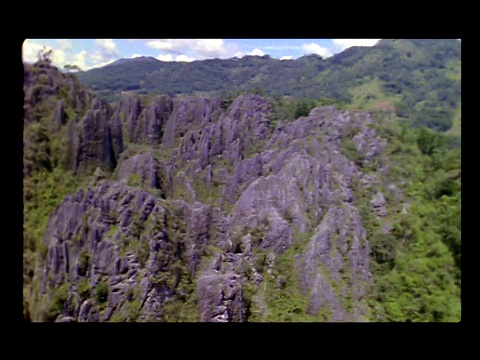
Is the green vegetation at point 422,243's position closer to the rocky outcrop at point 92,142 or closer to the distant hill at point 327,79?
the distant hill at point 327,79

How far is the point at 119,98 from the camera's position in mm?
4426

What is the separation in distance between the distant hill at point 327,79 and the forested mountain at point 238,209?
25mm

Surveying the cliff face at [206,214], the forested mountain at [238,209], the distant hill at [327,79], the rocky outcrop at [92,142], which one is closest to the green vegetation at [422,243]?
the forested mountain at [238,209]

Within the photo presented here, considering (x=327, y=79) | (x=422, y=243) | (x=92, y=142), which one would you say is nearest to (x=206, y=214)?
(x=92, y=142)

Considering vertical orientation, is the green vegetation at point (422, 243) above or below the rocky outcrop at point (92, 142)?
below

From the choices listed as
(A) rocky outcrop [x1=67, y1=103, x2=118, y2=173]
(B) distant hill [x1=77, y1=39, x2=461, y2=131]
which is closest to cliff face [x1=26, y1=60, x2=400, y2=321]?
(A) rocky outcrop [x1=67, y1=103, x2=118, y2=173]

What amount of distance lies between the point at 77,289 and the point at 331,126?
2.41m

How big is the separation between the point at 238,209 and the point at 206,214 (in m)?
0.26

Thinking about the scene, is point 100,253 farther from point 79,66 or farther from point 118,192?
point 79,66

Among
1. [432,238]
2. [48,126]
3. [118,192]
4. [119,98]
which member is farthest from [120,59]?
[432,238]

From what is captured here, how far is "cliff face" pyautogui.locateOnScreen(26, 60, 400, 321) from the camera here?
4.38 metres

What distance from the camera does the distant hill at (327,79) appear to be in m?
4.35

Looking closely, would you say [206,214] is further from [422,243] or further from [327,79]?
[422,243]

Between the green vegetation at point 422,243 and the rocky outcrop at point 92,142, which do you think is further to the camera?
the rocky outcrop at point 92,142
